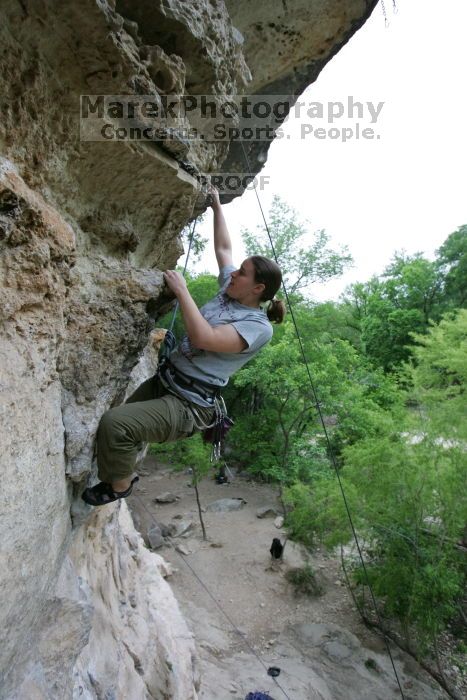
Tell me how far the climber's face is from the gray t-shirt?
5cm

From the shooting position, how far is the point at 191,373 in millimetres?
2736

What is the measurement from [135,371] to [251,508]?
10.8 meters

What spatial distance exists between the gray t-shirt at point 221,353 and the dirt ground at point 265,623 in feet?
16.7

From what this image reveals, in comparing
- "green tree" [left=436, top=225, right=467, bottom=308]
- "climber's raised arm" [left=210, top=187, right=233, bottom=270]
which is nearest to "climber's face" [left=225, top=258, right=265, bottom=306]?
"climber's raised arm" [left=210, top=187, right=233, bottom=270]

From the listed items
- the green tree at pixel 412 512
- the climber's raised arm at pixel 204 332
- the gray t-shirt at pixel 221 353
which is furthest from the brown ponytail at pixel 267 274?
the green tree at pixel 412 512

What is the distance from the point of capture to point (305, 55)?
4000 mm

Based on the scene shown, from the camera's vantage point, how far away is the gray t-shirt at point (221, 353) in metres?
2.67

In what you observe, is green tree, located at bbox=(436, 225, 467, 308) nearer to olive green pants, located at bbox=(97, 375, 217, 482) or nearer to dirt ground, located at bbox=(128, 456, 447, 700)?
dirt ground, located at bbox=(128, 456, 447, 700)

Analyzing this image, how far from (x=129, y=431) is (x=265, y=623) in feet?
25.3

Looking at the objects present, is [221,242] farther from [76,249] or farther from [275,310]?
[76,249]

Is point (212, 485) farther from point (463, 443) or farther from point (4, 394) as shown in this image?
point (4, 394)

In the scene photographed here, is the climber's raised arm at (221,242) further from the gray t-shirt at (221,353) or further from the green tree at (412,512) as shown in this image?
the green tree at (412,512)

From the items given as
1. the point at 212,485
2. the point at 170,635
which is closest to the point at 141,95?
the point at 170,635

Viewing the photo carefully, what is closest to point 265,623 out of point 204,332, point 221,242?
point 221,242
